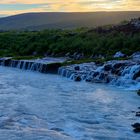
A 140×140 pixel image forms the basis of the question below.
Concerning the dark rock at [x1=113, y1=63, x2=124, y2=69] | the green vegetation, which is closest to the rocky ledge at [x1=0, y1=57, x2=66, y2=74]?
the green vegetation

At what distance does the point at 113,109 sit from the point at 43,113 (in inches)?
167

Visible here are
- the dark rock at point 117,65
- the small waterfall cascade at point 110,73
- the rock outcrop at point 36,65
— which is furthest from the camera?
the rock outcrop at point 36,65

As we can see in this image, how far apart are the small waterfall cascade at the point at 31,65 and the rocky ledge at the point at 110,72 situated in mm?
3794

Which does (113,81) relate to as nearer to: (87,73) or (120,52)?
(87,73)

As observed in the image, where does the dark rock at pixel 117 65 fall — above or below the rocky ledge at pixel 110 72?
above

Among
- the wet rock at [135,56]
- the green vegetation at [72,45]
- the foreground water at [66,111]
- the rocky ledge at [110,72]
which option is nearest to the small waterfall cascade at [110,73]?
the rocky ledge at [110,72]

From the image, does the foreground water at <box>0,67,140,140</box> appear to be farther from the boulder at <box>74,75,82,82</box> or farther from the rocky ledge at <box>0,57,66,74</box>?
the rocky ledge at <box>0,57,66,74</box>

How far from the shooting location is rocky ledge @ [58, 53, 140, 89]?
130ft

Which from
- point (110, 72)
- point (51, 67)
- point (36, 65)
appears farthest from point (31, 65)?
point (110, 72)

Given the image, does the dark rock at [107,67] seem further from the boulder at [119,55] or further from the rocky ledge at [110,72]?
the boulder at [119,55]

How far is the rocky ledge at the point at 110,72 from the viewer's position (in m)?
39.6

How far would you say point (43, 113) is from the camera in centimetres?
2623

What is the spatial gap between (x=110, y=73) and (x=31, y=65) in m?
15.1

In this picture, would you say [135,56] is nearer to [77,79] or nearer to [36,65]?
[77,79]
